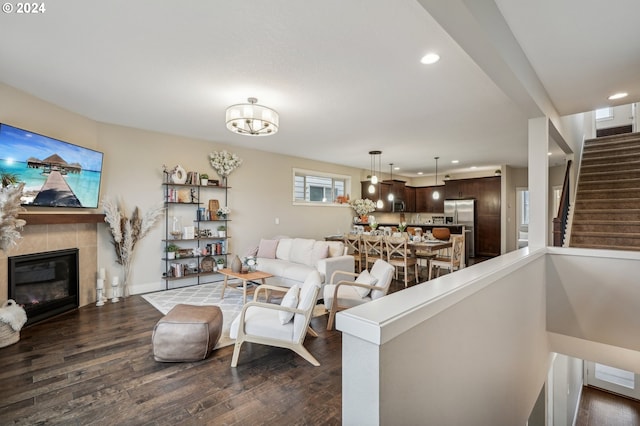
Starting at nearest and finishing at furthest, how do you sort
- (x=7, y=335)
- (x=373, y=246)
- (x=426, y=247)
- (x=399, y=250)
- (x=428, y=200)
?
(x=7, y=335)
(x=426, y=247)
(x=399, y=250)
(x=373, y=246)
(x=428, y=200)

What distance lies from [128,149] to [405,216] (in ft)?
28.8

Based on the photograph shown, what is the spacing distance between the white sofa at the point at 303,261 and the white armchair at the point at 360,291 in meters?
0.82

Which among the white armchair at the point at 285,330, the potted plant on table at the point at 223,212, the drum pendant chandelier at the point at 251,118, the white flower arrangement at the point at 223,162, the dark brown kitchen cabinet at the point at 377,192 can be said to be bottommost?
the white armchair at the point at 285,330

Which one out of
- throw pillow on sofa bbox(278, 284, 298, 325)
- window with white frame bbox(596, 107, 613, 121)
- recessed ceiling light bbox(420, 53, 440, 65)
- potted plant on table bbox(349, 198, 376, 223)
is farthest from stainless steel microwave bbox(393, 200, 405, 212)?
throw pillow on sofa bbox(278, 284, 298, 325)

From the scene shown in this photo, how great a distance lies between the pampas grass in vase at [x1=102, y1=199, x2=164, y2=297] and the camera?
4414 millimetres

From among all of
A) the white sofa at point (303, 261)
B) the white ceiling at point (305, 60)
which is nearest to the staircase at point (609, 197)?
the white ceiling at point (305, 60)

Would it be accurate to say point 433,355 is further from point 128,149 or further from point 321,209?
point 321,209

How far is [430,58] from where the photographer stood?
8.60ft

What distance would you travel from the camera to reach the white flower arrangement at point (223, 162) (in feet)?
18.4

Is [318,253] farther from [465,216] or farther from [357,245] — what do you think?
[465,216]

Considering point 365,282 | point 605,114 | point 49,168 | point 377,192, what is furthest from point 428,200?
point 49,168

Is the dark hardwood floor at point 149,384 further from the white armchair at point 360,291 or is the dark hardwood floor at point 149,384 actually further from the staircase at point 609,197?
the staircase at point 609,197

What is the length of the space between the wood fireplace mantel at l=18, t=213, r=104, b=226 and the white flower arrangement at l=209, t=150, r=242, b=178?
200 cm

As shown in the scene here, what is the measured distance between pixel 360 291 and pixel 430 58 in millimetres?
2528
